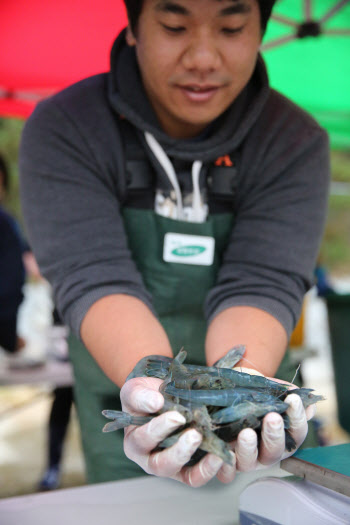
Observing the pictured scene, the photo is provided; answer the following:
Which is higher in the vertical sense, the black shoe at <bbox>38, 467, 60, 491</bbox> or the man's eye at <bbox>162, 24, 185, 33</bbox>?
the man's eye at <bbox>162, 24, 185, 33</bbox>

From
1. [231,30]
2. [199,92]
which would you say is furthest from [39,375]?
[231,30]

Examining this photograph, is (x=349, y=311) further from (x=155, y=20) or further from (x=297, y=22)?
(x=155, y=20)

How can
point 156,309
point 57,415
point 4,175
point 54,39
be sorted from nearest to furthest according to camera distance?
point 156,309 < point 54,39 < point 57,415 < point 4,175

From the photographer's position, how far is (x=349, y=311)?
118 inches

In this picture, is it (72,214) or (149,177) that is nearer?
(72,214)

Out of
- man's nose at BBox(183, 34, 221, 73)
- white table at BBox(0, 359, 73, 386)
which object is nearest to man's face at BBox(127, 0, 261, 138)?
man's nose at BBox(183, 34, 221, 73)

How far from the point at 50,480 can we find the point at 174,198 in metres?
2.15

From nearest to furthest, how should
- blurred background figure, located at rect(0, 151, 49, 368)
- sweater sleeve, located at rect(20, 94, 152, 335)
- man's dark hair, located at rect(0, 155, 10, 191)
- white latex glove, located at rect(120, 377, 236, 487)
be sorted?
white latex glove, located at rect(120, 377, 236, 487)
sweater sleeve, located at rect(20, 94, 152, 335)
blurred background figure, located at rect(0, 151, 49, 368)
man's dark hair, located at rect(0, 155, 10, 191)

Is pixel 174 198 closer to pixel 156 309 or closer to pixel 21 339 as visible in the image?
pixel 156 309

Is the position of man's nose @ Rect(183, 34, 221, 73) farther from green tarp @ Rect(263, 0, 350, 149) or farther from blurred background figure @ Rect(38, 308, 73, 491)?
blurred background figure @ Rect(38, 308, 73, 491)

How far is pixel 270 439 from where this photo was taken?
2.15 feet

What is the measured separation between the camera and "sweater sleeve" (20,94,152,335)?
1016mm

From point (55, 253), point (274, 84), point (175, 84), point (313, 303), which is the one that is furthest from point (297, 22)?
point (313, 303)

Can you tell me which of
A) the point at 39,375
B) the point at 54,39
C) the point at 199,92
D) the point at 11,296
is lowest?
the point at 39,375
